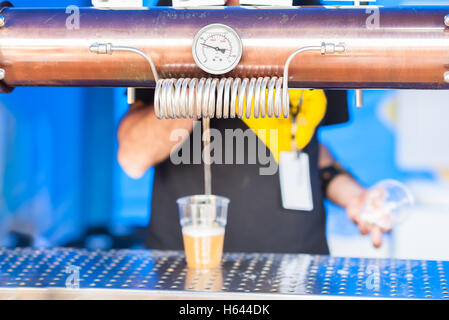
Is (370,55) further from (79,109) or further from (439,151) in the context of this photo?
(79,109)

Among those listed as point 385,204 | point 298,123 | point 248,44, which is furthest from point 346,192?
point 248,44

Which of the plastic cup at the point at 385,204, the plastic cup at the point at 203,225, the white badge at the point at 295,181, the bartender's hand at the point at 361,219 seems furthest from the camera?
the white badge at the point at 295,181

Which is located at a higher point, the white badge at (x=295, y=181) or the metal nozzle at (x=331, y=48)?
the metal nozzle at (x=331, y=48)

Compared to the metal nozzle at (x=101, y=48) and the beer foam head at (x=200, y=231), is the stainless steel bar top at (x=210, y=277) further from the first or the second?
the metal nozzle at (x=101, y=48)

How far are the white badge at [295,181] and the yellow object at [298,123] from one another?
55 mm

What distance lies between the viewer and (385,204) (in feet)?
9.30

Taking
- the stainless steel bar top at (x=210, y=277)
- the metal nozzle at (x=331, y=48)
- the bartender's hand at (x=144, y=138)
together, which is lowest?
the stainless steel bar top at (x=210, y=277)

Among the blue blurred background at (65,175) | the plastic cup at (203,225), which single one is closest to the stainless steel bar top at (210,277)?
the plastic cup at (203,225)

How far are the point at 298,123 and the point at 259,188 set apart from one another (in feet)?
1.27

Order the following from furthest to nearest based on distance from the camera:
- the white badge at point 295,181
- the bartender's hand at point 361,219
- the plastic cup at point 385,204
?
the white badge at point 295,181
the plastic cup at point 385,204
the bartender's hand at point 361,219

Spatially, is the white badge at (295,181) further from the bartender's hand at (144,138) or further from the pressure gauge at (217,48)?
the pressure gauge at (217,48)

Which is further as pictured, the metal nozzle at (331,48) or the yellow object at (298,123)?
the yellow object at (298,123)

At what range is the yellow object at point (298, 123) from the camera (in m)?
2.86
